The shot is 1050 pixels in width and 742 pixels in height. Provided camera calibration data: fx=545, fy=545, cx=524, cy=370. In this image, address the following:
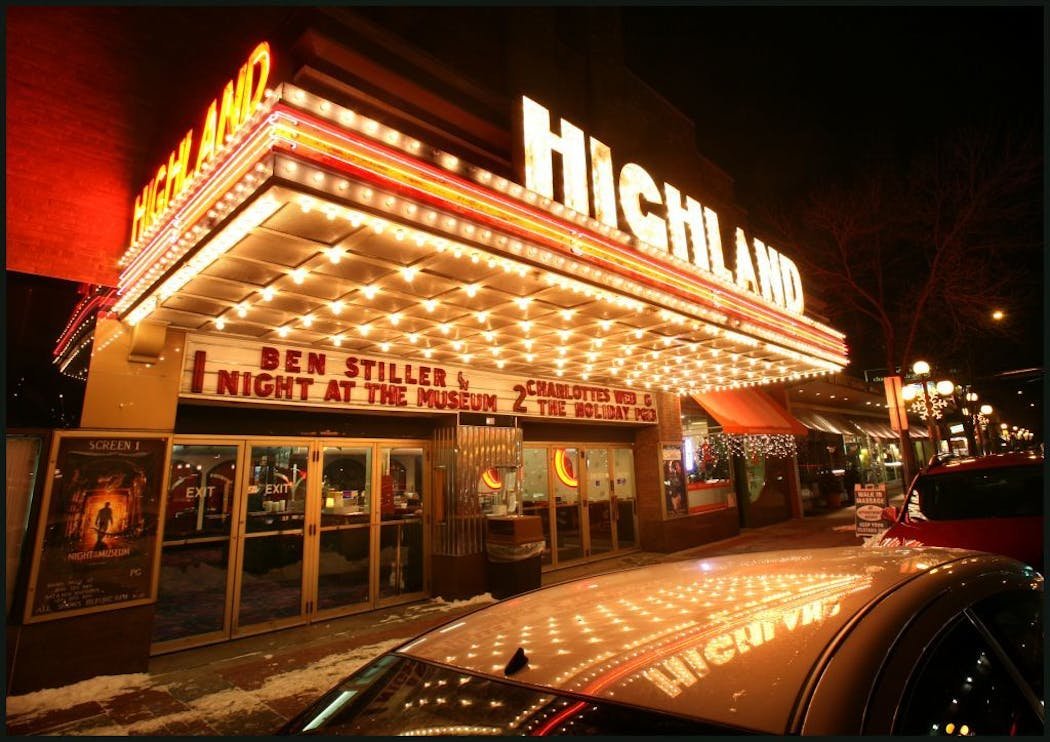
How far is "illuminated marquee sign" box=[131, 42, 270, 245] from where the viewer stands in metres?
4.82

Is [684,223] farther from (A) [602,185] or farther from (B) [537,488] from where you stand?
(B) [537,488]

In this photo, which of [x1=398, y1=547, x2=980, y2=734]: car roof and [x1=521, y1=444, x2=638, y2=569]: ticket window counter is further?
[x1=521, y1=444, x2=638, y2=569]: ticket window counter

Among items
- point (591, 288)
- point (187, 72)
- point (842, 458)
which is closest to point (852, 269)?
point (842, 458)

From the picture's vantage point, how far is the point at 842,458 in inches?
914

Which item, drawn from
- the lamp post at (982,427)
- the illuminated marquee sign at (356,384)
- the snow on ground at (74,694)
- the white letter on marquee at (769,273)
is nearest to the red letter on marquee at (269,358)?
the illuminated marquee sign at (356,384)

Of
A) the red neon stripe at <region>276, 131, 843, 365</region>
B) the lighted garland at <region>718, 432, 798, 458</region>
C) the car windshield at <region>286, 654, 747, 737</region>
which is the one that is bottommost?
the car windshield at <region>286, 654, 747, 737</region>

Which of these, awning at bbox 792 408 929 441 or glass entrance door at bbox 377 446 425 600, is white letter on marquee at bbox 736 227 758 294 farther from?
awning at bbox 792 408 929 441

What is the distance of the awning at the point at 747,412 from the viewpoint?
14.8 m

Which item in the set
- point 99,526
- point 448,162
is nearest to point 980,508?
point 448,162

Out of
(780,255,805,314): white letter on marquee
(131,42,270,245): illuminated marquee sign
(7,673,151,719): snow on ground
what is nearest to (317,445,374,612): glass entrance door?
(7,673,151,719): snow on ground

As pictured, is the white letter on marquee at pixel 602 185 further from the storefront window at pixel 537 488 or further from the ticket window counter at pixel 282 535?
the storefront window at pixel 537 488

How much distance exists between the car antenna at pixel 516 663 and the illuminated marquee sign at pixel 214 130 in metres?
4.42

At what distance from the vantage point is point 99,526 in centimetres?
602

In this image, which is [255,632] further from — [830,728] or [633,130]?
[633,130]
